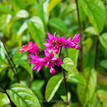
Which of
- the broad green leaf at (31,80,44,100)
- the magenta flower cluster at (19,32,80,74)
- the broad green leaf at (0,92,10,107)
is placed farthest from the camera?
the broad green leaf at (31,80,44,100)

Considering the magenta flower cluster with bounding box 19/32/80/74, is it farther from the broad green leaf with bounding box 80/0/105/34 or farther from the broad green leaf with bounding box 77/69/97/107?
the broad green leaf with bounding box 77/69/97/107

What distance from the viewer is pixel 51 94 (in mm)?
606

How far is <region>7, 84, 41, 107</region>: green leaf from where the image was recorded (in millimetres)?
540

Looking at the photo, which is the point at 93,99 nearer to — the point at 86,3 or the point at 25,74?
the point at 25,74

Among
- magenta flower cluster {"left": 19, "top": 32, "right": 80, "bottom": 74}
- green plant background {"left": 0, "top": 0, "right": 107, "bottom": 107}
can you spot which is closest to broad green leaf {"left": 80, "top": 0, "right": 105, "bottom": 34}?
green plant background {"left": 0, "top": 0, "right": 107, "bottom": 107}

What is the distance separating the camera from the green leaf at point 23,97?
0.54 m

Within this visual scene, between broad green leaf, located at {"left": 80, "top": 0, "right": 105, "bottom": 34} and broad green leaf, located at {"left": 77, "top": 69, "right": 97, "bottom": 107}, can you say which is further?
broad green leaf, located at {"left": 77, "top": 69, "right": 97, "bottom": 107}

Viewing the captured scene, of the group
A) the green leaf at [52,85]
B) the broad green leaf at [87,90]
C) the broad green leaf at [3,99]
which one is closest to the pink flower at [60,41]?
the green leaf at [52,85]

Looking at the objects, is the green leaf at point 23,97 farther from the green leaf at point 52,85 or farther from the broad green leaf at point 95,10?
the broad green leaf at point 95,10

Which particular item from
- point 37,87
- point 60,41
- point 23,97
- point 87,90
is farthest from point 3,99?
point 87,90

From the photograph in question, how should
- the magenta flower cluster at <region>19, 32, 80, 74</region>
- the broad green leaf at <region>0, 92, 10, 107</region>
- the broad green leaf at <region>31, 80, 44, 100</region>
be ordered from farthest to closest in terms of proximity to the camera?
1. the broad green leaf at <region>31, 80, 44, 100</region>
2. the broad green leaf at <region>0, 92, 10, 107</region>
3. the magenta flower cluster at <region>19, 32, 80, 74</region>

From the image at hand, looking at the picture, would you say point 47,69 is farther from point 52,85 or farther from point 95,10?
point 95,10

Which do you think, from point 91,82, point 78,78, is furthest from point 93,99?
point 78,78

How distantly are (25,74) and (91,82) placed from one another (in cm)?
35
